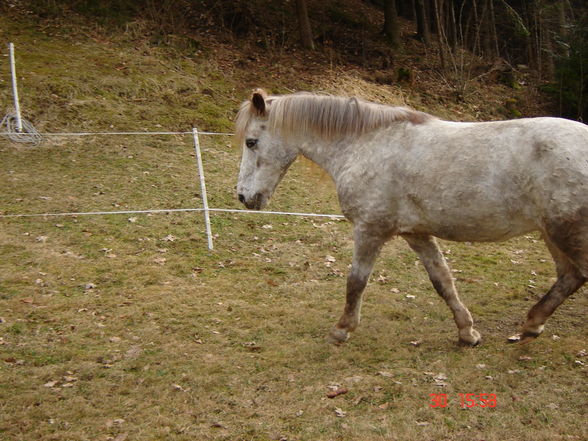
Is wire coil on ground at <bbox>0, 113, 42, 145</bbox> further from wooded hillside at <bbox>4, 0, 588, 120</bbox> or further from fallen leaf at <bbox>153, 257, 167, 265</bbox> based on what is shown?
wooded hillside at <bbox>4, 0, 588, 120</bbox>

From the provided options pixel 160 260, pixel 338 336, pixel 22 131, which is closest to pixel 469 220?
pixel 338 336

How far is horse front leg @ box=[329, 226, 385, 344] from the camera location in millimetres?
5086

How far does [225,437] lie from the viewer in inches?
154

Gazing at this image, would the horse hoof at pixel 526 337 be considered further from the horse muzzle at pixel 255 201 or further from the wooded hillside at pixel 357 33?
Answer: the wooded hillside at pixel 357 33

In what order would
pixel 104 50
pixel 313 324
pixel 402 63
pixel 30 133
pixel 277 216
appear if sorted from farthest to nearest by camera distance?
pixel 402 63 → pixel 104 50 → pixel 30 133 → pixel 277 216 → pixel 313 324

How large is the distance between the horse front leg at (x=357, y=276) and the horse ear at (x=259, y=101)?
1.44 meters

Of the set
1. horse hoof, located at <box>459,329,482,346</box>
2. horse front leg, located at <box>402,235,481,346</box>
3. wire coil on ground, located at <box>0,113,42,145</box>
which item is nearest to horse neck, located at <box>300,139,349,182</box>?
horse front leg, located at <box>402,235,481,346</box>

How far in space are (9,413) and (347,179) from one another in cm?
324

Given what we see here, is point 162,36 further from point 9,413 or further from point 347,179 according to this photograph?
point 9,413

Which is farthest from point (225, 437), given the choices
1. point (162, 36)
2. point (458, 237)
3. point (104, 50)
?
point (162, 36)

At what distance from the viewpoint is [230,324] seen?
19.3 feet
